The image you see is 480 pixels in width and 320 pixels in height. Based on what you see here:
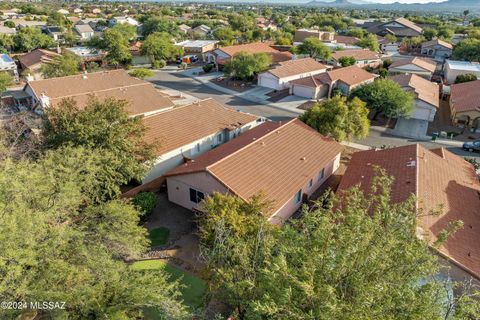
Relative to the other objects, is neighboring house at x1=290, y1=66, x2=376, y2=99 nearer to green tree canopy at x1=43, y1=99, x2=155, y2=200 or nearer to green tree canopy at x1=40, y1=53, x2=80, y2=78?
green tree canopy at x1=43, y1=99, x2=155, y2=200

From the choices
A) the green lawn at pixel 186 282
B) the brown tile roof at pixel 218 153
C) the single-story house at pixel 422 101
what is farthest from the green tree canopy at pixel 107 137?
the single-story house at pixel 422 101

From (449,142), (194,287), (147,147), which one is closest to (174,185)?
(147,147)


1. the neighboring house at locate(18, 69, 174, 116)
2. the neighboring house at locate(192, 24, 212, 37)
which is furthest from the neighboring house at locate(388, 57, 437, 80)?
the neighboring house at locate(192, 24, 212, 37)

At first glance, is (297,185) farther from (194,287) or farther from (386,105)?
(386,105)

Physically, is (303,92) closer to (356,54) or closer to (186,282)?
(356,54)

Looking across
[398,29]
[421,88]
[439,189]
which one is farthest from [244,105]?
[398,29]
